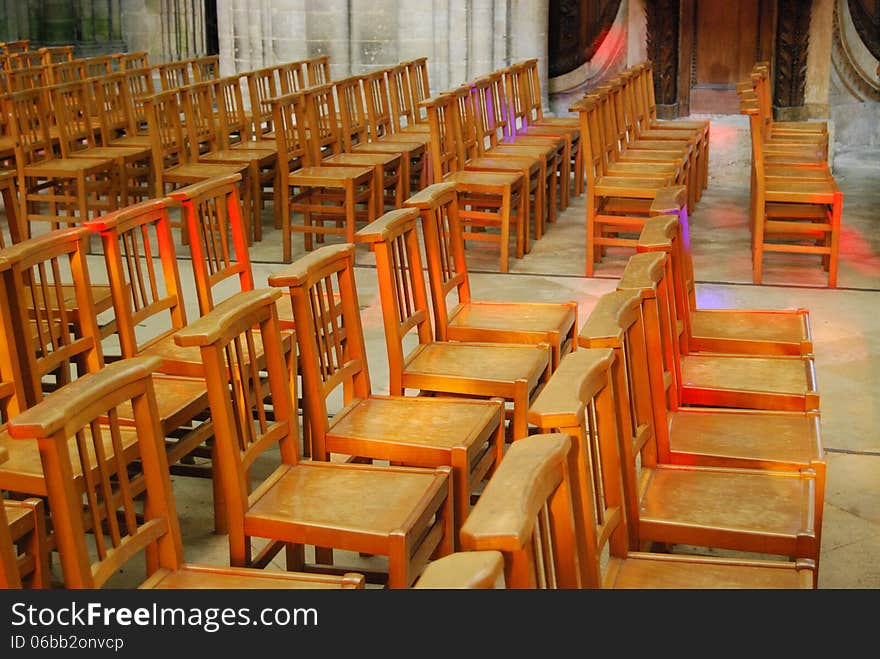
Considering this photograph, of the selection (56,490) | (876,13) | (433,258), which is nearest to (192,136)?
(433,258)

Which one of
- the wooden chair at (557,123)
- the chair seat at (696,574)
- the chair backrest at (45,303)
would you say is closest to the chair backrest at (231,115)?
the wooden chair at (557,123)

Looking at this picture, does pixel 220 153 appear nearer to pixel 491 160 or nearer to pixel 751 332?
pixel 491 160

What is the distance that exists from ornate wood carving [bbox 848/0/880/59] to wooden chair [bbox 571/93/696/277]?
5127 mm

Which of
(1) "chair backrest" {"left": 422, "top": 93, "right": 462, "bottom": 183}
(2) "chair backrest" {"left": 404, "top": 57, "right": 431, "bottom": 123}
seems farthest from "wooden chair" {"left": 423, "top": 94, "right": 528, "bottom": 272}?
(2) "chair backrest" {"left": 404, "top": 57, "right": 431, "bottom": 123}

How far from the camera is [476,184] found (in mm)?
7922

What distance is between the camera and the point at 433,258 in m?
4.60

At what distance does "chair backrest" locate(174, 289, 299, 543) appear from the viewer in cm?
314

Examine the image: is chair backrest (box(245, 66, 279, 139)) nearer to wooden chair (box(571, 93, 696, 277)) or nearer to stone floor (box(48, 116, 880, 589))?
stone floor (box(48, 116, 880, 589))

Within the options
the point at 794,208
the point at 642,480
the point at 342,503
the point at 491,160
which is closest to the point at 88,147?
the point at 491,160

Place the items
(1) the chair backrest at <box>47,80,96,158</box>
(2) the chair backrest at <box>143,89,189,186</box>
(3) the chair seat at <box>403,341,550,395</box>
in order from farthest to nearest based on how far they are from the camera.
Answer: (1) the chair backrest at <box>47,80,96,158</box> → (2) the chair backrest at <box>143,89,189,186</box> → (3) the chair seat at <box>403,341,550,395</box>

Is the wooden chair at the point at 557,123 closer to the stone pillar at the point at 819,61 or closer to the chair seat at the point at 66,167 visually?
the stone pillar at the point at 819,61

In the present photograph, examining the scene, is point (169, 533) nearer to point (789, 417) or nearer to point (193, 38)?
point (789, 417)

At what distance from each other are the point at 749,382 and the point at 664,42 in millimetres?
8121

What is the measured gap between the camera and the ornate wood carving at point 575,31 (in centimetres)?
1280
